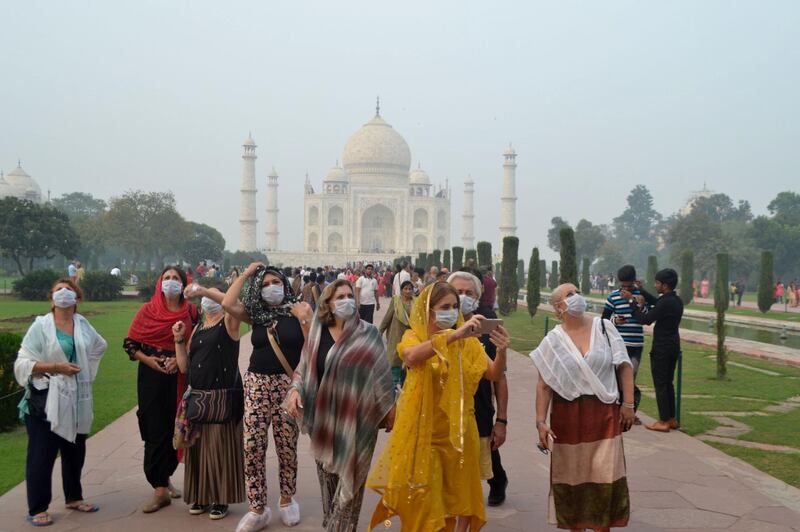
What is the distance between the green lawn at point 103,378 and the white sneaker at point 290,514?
1.75 metres

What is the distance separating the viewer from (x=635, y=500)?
14.3 ft

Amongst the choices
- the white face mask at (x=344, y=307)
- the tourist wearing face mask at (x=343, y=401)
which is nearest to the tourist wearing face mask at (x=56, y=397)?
the tourist wearing face mask at (x=343, y=401)

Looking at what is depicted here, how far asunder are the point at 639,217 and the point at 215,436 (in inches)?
2910

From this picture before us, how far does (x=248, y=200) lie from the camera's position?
5906 centimetres

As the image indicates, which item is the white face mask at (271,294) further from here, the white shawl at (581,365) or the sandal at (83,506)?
the sandal at (83,506)

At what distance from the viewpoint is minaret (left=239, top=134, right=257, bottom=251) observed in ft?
193

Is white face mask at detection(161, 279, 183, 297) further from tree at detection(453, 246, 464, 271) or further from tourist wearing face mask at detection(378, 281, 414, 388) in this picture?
tree at detection(453, 246, 464, 271)

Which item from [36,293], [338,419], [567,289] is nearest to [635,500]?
[567,289]

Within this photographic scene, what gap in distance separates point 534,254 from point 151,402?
17.3 meters

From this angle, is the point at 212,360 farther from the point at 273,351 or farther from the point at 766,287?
the point at 766,287

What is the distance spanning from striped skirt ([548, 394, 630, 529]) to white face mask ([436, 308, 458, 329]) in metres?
0.64

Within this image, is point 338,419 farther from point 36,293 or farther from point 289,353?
point 36,293

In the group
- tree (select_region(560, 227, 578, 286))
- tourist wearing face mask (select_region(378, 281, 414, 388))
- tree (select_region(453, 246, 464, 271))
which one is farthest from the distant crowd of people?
tree (select_region(453, 246, 464, 271))

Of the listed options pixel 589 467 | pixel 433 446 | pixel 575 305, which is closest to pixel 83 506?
pixel 433 446
